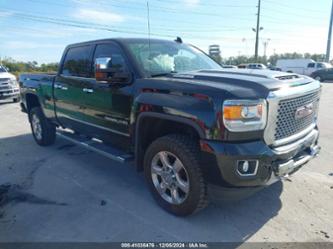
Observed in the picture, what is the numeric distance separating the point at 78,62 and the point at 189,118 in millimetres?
2787

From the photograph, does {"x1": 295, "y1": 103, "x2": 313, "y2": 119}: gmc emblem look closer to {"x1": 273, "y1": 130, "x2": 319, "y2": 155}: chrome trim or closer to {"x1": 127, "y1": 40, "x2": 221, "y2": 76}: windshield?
{"x1": 273, "y1": 130, "x2": 319, "y2": 155}: chrome trim

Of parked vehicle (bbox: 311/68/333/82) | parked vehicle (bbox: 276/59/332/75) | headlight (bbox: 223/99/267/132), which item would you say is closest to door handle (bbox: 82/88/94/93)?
headlight (bbox: 223/99/267/132)

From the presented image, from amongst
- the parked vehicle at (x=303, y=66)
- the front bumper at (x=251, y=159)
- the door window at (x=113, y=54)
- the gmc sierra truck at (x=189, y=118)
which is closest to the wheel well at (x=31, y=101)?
the gmc sierra truck at (x=189, y=118)

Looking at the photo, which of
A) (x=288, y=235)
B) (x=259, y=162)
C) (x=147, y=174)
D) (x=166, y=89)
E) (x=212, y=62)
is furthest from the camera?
(x=212, y=62)

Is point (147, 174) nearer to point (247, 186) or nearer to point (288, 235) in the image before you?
point (247, 186)

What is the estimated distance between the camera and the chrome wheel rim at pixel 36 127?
6211 mm

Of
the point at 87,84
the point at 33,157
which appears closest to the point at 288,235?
the point at 87,84

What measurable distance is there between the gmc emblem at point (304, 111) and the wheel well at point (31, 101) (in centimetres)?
528

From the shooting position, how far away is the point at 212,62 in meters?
4.74

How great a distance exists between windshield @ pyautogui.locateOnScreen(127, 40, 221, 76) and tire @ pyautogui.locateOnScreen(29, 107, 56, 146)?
306 cm

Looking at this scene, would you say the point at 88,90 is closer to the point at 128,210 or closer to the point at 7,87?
the point at 128,210

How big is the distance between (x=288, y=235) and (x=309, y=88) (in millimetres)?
1578

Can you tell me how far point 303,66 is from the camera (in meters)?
34.9

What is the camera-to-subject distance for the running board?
382cm
